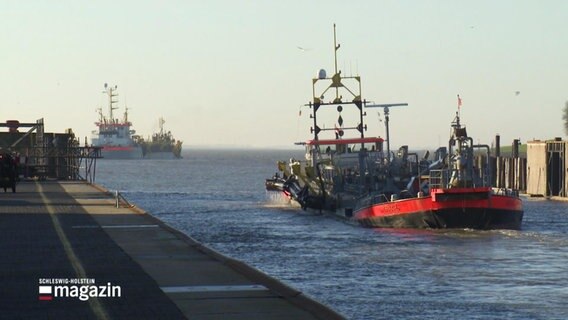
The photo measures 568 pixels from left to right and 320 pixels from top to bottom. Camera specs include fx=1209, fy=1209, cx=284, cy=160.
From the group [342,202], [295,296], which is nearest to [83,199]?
[342,202]

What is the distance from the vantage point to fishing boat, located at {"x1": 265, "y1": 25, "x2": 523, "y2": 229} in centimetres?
4788

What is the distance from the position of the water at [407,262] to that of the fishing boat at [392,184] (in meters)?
0.82

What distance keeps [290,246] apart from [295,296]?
71.2 feet

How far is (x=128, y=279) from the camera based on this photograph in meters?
25.9

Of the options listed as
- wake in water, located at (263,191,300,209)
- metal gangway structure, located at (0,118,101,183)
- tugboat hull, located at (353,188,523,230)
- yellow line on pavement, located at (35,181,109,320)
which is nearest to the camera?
yellow line on pavement, located at (35,181,109,320)

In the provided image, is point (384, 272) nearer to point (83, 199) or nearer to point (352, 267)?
point (352, 267)

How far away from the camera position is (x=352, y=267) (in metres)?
36.3

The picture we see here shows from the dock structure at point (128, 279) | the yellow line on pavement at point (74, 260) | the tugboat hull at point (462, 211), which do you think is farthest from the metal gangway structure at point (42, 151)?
the dock structure at point (128, 279)

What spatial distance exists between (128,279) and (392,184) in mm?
33592

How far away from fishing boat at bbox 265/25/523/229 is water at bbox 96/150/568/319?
32.3 inches

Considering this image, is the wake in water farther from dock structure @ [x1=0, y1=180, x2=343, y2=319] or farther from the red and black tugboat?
dock structure @ [x1=0, y1=180, x2=343, y2=319]

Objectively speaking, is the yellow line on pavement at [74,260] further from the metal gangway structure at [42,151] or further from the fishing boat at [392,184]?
the metal gangway structure at [42,151]

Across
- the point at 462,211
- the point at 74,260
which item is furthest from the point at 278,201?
the point at 74,260

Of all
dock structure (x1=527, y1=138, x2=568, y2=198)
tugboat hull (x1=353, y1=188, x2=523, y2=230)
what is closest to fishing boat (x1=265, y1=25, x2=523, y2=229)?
tugboat hull (x1=353, y1=188, x2=523, y2=230)
